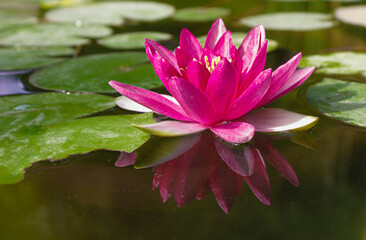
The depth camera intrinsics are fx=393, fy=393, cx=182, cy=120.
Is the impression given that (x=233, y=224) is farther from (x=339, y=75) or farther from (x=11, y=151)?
(x=339, y=75)

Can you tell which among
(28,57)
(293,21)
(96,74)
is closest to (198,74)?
(96,74)

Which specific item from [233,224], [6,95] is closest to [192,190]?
[233,224]

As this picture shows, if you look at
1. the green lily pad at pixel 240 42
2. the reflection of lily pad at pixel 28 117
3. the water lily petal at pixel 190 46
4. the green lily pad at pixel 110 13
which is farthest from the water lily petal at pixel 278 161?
the green lily pad at pixel 110 13

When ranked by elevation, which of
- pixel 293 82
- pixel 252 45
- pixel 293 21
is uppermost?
pixel 252 45

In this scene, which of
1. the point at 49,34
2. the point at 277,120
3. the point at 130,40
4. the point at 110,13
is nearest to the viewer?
the point at 277,120

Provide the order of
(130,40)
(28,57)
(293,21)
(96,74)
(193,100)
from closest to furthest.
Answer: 1. (193,100)
2. (96,74)
3. (28,57)
4. (130,40)
5. (293,21)

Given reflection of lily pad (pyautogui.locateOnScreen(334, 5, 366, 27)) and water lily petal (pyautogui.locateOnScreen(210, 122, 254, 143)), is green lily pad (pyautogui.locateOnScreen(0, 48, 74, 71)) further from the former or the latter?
reflection of lily pad (pyautogui.locateOnScreen(334, 5, 366, 27))

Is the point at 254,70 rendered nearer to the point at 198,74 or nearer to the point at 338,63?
the point at 198,74

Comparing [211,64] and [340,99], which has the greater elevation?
[211,64]

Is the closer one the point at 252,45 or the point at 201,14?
the point at 252,45
